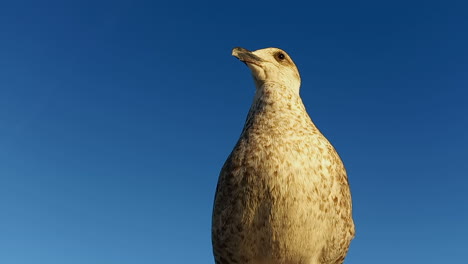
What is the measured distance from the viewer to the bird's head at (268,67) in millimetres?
7375

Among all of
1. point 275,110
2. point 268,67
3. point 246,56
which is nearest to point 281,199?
point 275,110

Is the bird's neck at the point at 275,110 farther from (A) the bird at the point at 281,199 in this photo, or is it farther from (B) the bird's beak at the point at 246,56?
(B) the bird's beak at the point at 246,56

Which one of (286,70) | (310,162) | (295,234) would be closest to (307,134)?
(310,162)

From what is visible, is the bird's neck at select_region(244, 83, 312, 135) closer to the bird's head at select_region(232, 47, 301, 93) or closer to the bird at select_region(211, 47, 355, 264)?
the bird at select_region(211, 47, 355, 264)

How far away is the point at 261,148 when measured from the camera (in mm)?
5879

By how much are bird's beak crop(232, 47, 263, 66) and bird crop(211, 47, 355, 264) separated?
49.1 inches

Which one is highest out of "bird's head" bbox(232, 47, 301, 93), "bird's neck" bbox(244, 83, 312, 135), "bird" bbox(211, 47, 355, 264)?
"bird's head" bbox(232, 47, 301, 93)

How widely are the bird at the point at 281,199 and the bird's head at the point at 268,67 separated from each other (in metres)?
1.06

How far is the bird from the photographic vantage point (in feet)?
18.5

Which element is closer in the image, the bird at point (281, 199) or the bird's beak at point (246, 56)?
the bird at point (281, 199)

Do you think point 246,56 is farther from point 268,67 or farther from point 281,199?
point 281,199

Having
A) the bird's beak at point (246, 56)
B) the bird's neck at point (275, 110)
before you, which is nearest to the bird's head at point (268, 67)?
the bird's beak at point (246, 56)

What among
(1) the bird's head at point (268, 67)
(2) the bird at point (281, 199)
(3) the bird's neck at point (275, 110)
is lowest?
(2) the bird at point (281, 199)

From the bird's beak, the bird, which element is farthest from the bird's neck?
the bird's beak
